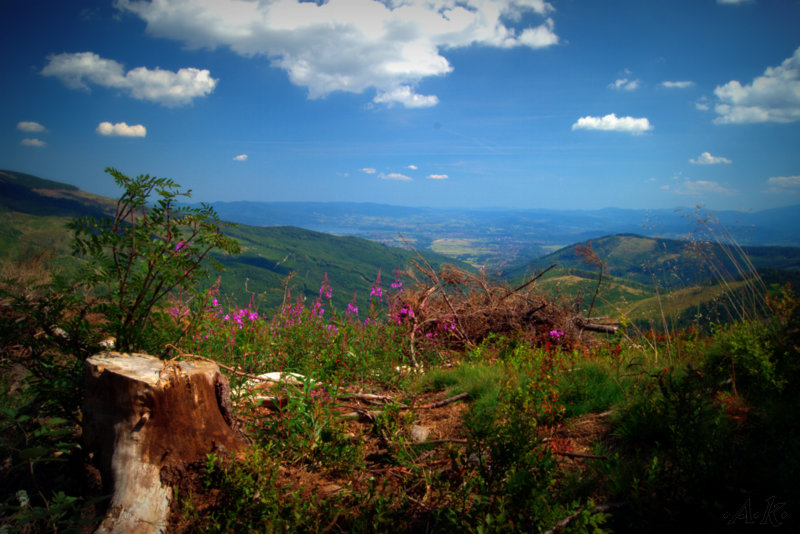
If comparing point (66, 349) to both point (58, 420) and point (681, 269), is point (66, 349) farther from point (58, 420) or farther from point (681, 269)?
point (681, 269)

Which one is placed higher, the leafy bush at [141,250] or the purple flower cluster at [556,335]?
the leafy bush at [141,250]

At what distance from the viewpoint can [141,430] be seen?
2.55m

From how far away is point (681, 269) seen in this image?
6.78 meters

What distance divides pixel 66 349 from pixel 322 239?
177276mm

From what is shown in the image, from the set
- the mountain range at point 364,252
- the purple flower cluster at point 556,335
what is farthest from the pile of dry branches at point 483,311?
the mountain range at point 364,252

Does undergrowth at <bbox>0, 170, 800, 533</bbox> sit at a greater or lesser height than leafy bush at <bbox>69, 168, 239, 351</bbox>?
lesser

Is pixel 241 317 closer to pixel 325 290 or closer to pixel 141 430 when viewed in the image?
pixel 325 290

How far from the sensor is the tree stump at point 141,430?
247cm

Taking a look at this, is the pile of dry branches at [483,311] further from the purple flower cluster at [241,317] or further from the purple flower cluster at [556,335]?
the purple flower cluster at [241,317]

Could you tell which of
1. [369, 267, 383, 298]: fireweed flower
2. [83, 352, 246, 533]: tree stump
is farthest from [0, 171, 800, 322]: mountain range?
[83, 352, 246, 533]: tree stump

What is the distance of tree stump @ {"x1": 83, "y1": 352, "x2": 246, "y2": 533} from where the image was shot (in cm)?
247

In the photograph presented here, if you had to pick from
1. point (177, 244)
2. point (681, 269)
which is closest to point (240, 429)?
point (177, 244)

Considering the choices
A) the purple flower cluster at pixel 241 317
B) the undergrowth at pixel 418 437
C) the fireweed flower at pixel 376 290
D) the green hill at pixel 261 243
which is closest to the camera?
the undergrowth at pixel 418 437

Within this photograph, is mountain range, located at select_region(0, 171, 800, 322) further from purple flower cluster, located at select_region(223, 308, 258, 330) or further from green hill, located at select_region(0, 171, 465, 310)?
purple flower cluster, located at select_region(223, 308, 258, 330)
